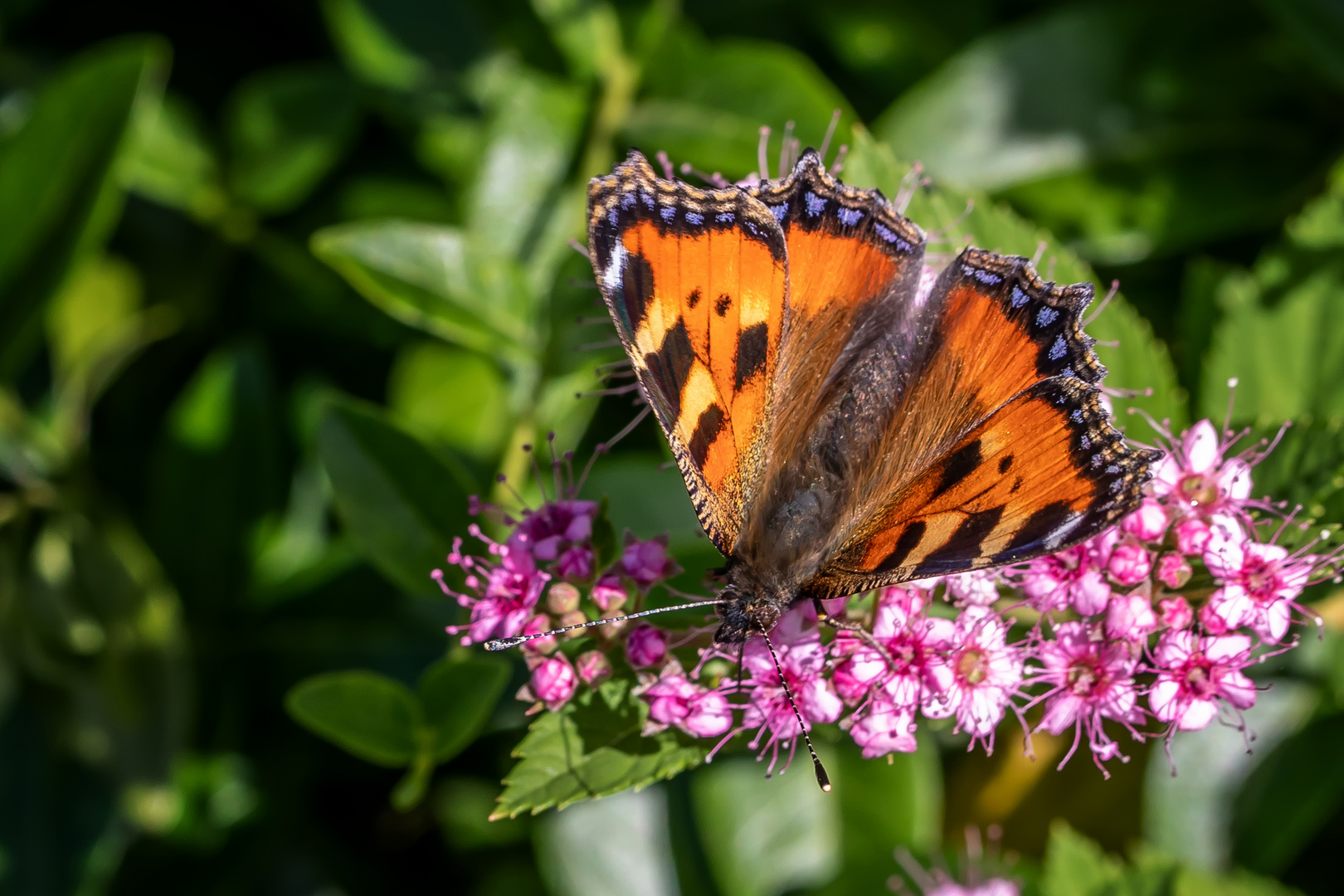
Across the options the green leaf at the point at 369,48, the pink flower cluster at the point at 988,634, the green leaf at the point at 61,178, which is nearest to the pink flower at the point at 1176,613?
the pink flower cluster at the point at 988,634

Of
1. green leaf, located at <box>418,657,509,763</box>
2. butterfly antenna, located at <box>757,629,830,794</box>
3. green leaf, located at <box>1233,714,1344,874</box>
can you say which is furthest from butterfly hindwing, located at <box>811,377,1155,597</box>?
green leaf, located at <box>1233,714,1344,874</box>

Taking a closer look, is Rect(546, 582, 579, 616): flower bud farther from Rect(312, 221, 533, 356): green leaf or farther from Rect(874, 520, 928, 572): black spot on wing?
Rect(312, 221, 533, 356): green leaf

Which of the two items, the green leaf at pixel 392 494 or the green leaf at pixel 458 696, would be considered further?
the green leaf at pixel 392 494

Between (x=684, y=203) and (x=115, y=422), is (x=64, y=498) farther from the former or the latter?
(x=684, y=203)

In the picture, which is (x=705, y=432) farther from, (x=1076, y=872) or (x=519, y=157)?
(x=1076, y=872)

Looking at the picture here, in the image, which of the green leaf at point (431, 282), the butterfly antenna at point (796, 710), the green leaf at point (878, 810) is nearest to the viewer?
→ the butterfly antenna at point (796, 710)

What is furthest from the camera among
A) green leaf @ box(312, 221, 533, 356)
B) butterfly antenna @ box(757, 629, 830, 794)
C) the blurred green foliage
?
the blurred green foliage

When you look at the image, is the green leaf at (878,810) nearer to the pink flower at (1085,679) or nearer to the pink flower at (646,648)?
the pink flower at (1085,679)
